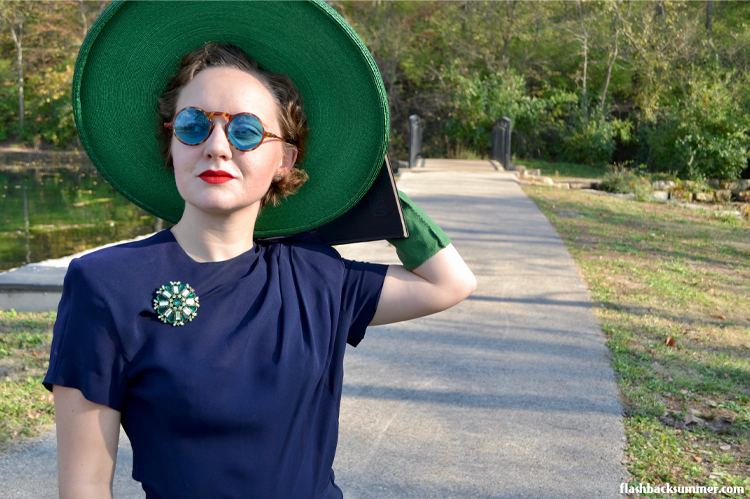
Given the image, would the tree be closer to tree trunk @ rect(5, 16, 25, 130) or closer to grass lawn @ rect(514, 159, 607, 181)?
tree trunk @ rect(5, 16, 25, 130)

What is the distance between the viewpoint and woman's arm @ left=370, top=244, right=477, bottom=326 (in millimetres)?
1675

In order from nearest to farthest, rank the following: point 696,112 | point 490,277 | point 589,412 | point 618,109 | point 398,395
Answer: point 589,412
point 398,395
point 490,277
point 696,112
point 618,109

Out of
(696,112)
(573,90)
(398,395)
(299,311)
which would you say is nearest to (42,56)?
(573,90)

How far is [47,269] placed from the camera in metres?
5.99

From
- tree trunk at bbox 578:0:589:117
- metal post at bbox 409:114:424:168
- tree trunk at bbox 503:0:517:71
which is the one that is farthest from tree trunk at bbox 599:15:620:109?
metal post at bbox 409:114:424:168

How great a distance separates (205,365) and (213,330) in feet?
0.25

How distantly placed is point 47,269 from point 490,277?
398 cm

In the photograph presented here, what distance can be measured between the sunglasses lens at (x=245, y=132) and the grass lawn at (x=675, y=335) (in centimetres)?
237

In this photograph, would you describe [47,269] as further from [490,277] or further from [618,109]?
[618,109]

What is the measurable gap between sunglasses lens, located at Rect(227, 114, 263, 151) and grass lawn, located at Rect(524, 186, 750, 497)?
2.37 metres

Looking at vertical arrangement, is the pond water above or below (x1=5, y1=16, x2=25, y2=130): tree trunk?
below

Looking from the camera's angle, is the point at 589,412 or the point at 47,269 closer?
the point at 589,412

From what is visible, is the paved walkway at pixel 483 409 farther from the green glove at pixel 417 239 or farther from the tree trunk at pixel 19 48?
the tree trunk at pixel 19 48

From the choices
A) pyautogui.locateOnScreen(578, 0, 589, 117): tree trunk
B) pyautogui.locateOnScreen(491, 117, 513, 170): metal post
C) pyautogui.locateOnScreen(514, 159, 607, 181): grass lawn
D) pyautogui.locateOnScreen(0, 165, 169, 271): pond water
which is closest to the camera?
pyautogui.locateOnScreen(0, 165, 169, 271): pond water
